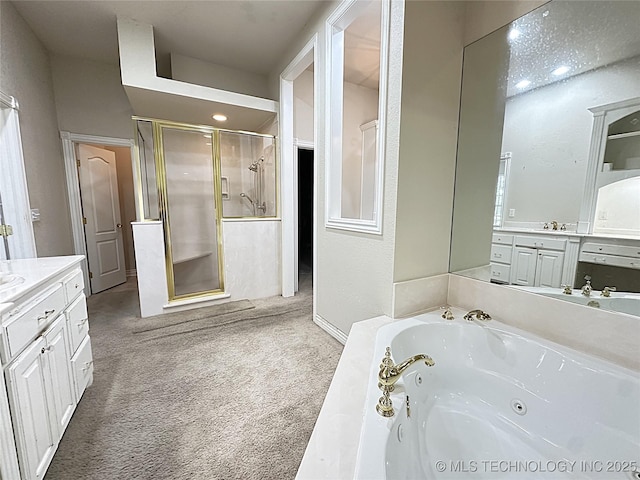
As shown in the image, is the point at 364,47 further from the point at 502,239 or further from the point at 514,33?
the point at 502,239

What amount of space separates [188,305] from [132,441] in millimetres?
1741

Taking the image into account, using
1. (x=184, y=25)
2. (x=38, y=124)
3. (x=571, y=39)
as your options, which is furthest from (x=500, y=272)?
(x=38, y=124)

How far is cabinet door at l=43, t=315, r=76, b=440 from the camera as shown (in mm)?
1159

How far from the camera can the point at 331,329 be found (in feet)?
7.66

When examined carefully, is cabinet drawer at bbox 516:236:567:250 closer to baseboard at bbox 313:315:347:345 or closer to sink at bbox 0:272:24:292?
baseboard at bbox 313:315:347:345

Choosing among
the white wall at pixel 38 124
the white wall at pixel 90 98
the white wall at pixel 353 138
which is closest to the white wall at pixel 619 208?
the white wall at pixel 353 138

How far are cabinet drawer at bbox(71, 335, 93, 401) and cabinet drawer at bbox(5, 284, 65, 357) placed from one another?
1.06 feet

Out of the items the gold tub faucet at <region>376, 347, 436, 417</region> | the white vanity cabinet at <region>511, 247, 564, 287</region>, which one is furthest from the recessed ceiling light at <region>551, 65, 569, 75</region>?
the gold tub faucet at <region>376, 347, 436, 417</region>

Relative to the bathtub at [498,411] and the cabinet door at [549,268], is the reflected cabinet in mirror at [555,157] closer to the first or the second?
the cabinet door at [549,268]

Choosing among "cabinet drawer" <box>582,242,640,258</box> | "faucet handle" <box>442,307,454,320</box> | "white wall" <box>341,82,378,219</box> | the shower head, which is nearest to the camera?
"cabinet drawer" <box>582,242,640,258</box>

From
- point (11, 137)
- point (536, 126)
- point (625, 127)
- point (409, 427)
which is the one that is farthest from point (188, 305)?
point (625, 127)

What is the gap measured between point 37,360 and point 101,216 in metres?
3.24

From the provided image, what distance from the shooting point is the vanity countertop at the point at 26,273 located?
97 centimetres

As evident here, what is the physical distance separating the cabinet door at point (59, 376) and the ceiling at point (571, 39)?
290 centimetres
